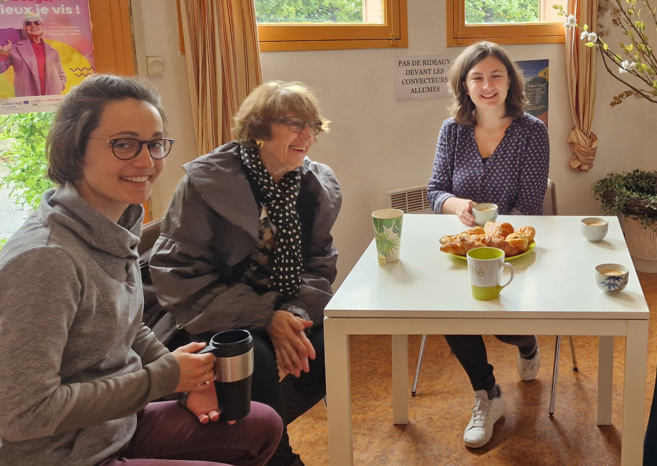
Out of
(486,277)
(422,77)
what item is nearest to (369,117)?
(422,77)

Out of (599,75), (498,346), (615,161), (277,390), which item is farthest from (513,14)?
(277,390)

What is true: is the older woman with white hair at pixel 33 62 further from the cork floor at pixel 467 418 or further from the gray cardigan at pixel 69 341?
the cork floor at pixel 467 418

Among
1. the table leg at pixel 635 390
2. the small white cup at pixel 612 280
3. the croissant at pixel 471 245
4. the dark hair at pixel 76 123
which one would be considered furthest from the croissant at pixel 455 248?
the dark hair at pixel 76 123

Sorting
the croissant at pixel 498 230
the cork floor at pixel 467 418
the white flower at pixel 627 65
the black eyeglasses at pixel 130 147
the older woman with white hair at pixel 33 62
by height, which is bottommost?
the cork floor at pixel 467 418

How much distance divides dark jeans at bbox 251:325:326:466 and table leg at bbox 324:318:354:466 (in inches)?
6.4

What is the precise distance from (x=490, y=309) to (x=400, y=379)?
90 centimetres

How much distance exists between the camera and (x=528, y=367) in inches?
98.8

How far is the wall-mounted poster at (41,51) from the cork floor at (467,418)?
147 centimetres

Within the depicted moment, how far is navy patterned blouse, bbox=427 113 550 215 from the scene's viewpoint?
2443 mm

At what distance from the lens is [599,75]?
3.77 m

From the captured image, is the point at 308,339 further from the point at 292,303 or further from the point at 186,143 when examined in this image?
the point at 186,143

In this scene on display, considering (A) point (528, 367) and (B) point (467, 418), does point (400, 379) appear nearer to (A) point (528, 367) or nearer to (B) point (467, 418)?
(B) point (467, 418)

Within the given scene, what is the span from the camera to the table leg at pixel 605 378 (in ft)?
7.16

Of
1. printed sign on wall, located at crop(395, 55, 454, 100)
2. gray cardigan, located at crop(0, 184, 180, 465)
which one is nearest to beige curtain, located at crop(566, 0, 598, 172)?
printed sign on wall, located at crop(395, 55, 454, 100)
